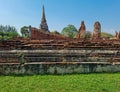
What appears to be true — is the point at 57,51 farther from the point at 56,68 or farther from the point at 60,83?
the point at 60,83

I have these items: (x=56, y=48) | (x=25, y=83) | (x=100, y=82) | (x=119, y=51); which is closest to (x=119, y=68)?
(x=119, y=51)

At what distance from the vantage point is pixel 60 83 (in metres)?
6.02

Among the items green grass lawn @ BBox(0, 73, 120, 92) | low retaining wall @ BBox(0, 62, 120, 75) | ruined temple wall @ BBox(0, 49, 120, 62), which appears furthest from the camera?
ruined temple wall @ BBox(0, 49, 120, 62)

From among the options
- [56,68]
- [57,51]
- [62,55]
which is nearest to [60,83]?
[56,68]

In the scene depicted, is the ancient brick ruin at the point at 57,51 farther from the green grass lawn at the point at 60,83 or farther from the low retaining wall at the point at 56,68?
the green grass lawn at the point at 60,83

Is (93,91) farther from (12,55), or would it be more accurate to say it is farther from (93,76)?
(12,55)

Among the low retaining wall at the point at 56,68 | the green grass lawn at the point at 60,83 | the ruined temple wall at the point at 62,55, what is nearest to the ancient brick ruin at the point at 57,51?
the ruined temple wall at the point at 62,55

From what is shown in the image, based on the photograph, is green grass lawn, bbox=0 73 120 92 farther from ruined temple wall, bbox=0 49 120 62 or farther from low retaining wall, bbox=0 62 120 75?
ruined temple wall, bbox=0 49 120 62

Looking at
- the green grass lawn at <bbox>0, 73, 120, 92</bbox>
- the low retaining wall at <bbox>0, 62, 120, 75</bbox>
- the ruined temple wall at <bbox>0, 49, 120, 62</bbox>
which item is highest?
the ruined temple wall at <bbox>0, 49, 120, 62</bbox>

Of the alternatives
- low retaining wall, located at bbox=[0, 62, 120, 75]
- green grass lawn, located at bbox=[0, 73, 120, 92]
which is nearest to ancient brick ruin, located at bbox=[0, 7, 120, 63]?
low retaining wall, located at bbox=[0, 62, 120, 75]

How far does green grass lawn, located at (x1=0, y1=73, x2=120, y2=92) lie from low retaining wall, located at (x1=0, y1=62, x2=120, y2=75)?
46cm

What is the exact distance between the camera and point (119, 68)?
25.3 ft

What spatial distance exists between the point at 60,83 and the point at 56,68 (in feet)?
4.53

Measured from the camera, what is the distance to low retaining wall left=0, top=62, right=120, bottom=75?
7180 mm
